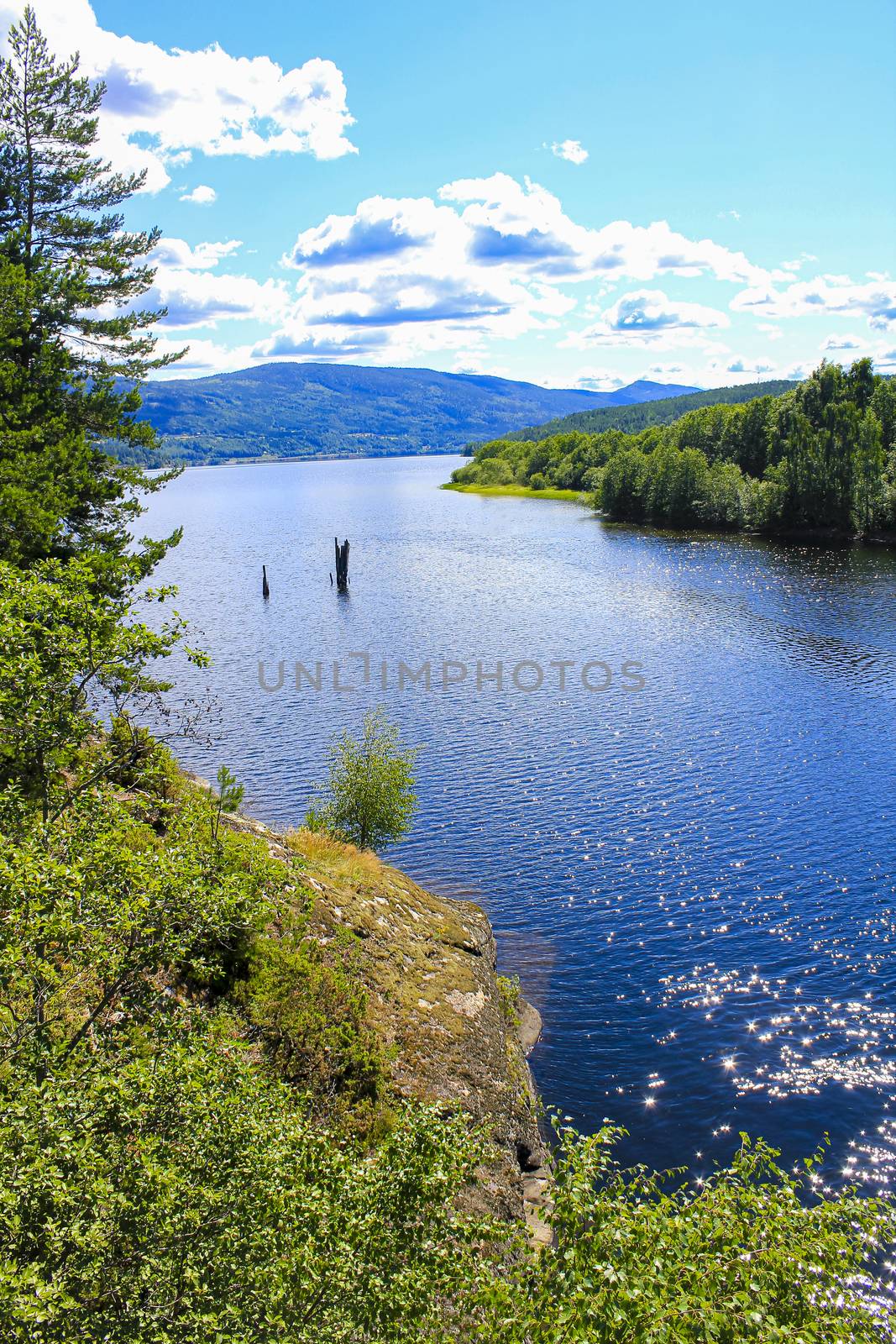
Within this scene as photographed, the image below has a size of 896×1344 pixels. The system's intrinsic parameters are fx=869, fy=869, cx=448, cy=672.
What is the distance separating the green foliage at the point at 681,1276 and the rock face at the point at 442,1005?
24.2ft

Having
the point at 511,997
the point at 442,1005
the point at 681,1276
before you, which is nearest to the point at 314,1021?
the point at 442,1005

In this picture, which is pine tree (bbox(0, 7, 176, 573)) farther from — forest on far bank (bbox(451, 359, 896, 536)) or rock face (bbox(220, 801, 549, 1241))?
forest on far bank (bbox(451, 359, 896, 536))

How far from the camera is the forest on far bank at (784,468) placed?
12031 centimetres

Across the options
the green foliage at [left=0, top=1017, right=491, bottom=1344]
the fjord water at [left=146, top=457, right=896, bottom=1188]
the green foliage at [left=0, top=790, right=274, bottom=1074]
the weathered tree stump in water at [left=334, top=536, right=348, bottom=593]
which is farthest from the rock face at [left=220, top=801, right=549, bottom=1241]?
the weathered tree stump in water at [left=334, top=536, right=348, bottom=593]

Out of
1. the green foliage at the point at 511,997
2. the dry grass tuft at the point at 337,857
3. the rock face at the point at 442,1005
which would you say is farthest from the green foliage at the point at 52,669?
the green foliage at the point at 511,997

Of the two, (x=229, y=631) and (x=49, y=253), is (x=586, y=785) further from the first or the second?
(x=229, y=631)

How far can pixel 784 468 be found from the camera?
126500mm

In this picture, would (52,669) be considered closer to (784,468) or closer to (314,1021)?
(314,1021)

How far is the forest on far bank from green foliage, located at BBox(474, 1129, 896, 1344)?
12324cm

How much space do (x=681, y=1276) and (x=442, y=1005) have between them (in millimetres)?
14313

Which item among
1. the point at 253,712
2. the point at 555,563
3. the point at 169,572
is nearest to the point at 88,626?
the point at 253,712

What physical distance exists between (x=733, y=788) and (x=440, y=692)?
22.3 meters

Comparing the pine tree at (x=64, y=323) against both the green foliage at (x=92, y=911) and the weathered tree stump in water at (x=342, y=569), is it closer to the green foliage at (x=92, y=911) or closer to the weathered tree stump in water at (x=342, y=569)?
the green foliage at (x=92, y=911)

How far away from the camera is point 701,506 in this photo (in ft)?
464
